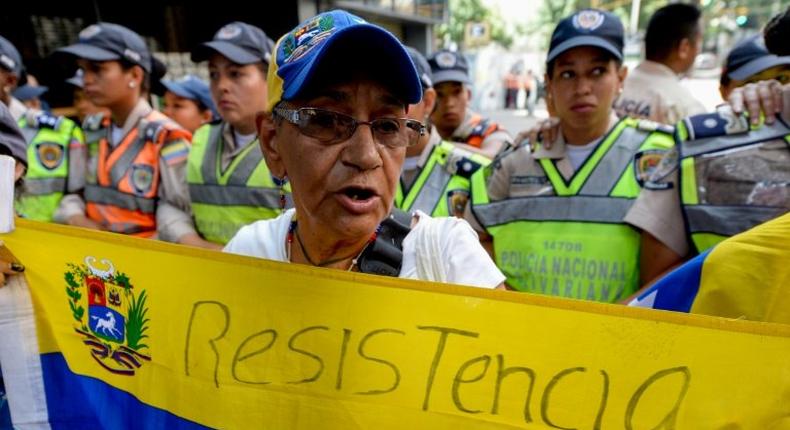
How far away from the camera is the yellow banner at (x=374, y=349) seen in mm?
981

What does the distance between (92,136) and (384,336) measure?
3086 mm

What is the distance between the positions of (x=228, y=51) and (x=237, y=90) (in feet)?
0.68

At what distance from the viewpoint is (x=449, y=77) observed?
439 cm

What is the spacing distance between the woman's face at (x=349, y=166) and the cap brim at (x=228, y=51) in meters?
1.91

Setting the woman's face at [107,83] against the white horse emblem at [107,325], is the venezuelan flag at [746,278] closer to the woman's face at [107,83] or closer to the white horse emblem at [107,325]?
the white horse emblem at [107,325]

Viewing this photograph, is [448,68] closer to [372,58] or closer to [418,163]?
[418,163]

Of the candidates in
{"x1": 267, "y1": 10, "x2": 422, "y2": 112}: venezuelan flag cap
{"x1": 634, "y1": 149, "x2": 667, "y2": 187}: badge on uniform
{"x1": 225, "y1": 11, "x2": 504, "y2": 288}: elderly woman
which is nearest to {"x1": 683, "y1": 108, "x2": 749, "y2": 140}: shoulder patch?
{"x1": 634, "y1": 149, "x2": 667, "y2": 187}: badge on uniform

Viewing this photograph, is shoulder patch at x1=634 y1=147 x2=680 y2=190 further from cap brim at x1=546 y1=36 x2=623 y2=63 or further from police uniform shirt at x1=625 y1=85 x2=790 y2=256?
cap brim at x1=546 y1=36 x2=623 y2=63

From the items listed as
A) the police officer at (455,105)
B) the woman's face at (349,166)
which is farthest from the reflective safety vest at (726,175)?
the police officer at (455,105)

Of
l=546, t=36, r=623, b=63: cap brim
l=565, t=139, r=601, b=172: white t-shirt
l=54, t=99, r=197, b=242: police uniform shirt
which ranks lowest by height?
l=54, t=99, r=197, b=242: police uniform shirt

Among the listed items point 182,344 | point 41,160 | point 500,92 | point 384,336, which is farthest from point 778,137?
point 500,92

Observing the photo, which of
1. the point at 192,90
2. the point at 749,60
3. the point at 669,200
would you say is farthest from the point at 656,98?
the point at 192,90

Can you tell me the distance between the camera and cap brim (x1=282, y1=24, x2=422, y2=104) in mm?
1143

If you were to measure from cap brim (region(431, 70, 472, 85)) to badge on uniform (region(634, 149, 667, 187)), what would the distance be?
2.21m
